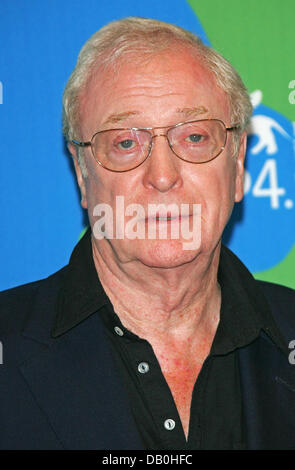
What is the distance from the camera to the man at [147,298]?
1523mm

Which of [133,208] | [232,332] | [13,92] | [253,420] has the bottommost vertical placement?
[253,420]

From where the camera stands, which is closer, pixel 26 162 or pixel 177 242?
pixel 177 242

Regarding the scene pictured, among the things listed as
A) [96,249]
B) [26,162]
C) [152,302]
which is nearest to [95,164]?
[96,249]

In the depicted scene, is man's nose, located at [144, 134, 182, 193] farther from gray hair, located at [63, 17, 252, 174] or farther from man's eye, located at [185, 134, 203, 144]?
gray hair, located at [63, 17, 252, 174]

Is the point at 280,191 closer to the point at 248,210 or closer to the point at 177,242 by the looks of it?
the point at 248,210

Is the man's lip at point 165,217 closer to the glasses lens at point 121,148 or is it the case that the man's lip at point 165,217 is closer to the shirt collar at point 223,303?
the glasses lens at point 121,148

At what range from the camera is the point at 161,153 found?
1565 mm

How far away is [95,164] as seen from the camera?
1.66 m

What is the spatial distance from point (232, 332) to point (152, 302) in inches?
9.7

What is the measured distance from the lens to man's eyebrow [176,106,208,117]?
1601mm

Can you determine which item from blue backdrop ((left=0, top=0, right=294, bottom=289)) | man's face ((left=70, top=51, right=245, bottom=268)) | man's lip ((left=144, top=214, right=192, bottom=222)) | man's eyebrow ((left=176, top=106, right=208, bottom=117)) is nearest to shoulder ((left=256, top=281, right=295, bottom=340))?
man's face ((left=70, top=51, right=245, bottom=268))
